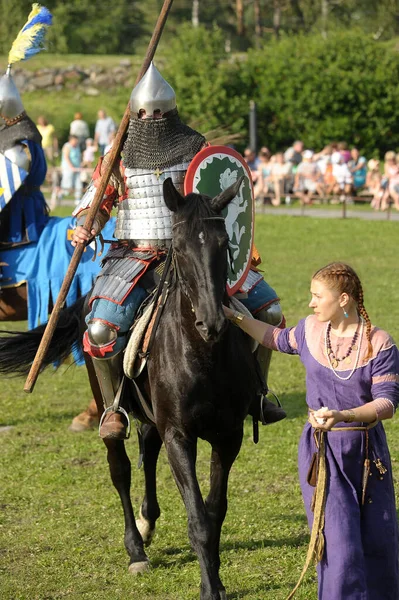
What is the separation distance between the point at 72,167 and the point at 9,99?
1801cm

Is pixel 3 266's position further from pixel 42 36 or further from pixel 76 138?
pixel 76 138

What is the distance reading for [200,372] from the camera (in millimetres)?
5203

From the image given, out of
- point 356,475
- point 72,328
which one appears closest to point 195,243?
point 356,475

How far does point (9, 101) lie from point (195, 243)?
4.46 m

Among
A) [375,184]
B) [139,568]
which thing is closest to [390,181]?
[375,184]

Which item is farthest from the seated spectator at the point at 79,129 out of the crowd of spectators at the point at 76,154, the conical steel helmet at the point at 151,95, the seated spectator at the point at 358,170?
the conical steel helmet at the point at 151,95

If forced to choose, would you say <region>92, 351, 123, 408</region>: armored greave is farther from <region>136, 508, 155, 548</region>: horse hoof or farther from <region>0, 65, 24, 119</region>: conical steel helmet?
<region>0, 65, 24, 119</region>: conical steel helmet

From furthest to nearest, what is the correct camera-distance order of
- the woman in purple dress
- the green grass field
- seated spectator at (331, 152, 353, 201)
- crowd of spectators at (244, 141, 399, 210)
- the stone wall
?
the stone wall
crowd of spectators at (244, 141, 399, 210)
seated spectator at (331, 152, 353, 201)
the green grass field
the woman in purple dress

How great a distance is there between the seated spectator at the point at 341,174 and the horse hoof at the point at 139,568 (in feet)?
65.7

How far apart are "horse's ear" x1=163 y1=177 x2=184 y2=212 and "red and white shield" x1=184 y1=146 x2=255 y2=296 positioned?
49 centimetres

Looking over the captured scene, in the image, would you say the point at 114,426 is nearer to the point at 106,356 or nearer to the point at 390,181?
the point at 106,356

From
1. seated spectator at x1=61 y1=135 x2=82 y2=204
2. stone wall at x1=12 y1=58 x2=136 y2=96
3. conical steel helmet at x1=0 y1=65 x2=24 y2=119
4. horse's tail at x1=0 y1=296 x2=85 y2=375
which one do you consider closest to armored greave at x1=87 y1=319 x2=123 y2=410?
horse's tail at x1=0 y1=296 x2=85 y2=375

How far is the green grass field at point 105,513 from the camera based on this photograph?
18.8 feet

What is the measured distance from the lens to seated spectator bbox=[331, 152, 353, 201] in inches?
999
